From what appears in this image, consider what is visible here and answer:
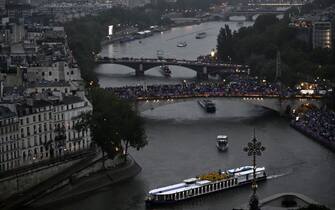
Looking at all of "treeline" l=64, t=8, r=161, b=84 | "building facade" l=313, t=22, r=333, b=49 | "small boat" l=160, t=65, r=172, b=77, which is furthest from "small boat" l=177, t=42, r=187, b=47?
"small boat" l=160, t=65, r=172, b=77

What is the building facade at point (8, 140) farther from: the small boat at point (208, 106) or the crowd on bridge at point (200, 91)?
the small boat at point (208, 106)

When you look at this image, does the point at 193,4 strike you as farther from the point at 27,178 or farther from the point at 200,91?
the point at 27,178

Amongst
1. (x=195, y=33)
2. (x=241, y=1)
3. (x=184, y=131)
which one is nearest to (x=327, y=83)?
(x=184, y=131)

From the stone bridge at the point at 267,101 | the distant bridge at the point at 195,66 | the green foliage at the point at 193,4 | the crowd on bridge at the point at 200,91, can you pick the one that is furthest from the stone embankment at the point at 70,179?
the green foliage at the point at 193,4

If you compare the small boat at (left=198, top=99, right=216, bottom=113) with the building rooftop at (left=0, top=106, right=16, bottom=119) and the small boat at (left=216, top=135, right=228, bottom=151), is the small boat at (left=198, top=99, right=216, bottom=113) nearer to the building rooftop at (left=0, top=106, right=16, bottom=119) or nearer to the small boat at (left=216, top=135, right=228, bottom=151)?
the small boat at (left=216, top=135, right=228, bottom=151)

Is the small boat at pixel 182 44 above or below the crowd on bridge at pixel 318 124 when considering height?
below

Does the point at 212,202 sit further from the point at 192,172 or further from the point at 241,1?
the point at 241,1
